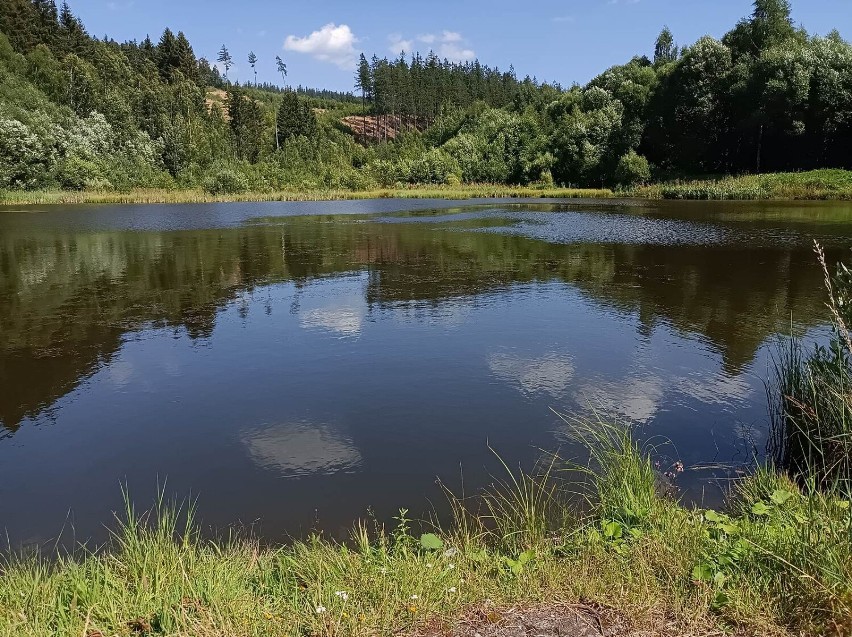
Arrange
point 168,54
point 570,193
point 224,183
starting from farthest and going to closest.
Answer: point 168,54 → point 224,183 → point 570,193

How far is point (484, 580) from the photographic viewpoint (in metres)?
3.43

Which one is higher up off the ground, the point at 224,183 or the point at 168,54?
the point at 168,54

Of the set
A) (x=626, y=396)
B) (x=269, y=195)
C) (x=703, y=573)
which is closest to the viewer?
(x=703, y=573)

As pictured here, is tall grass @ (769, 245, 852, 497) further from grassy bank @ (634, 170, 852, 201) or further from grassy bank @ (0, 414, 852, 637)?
grassy bank @ (634, 170, 852, 201)

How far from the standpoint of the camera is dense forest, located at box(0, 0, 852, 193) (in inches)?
2035

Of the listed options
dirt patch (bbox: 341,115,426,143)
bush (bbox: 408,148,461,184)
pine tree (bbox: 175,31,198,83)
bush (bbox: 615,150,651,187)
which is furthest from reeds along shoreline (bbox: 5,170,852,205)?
pine tree (bbox: 175,31,198,83)

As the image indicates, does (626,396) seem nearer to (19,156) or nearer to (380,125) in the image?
(19,156)

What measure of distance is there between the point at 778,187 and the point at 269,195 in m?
48.3

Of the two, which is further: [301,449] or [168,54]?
[168,54]

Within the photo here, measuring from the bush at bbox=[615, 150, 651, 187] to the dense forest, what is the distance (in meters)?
0.21

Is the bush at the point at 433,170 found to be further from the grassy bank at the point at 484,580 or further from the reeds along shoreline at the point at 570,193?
the grassy bank at the point at 484,580

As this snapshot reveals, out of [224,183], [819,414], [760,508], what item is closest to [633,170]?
[224,183]

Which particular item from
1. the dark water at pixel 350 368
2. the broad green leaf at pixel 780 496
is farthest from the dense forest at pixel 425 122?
the broad green leaf at pixel 780 496

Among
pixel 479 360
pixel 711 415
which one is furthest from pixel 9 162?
pixel 711 415
